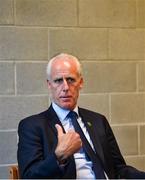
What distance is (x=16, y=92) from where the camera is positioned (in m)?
2.83

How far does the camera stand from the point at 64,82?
7.42 feet

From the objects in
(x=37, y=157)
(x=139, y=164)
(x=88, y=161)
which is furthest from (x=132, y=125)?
(x=37, y=157)

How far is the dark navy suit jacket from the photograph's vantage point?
199 cm

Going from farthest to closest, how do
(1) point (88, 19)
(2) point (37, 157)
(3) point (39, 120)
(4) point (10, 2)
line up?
(1) point (88, 19), (4) point (10, 2), (3) point (39, 120), (2) point (37, 157)

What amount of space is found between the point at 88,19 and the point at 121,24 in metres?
0.25

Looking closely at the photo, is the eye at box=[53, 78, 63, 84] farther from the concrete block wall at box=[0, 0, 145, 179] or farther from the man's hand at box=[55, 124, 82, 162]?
the concrete block wall at box=[0, 0, 145, 179]

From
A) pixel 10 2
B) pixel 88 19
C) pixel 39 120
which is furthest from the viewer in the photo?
pixel 88 19

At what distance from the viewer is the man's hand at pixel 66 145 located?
1964 millimetres

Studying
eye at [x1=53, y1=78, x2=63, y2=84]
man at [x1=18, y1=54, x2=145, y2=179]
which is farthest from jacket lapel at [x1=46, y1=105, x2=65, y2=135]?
eye at [x1=53, y1=78, x2=63, y2=84]

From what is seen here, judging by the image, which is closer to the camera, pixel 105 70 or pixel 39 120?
pixel 39 120

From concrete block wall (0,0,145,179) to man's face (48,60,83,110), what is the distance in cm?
60

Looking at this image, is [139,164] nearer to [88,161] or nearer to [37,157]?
[88,161]

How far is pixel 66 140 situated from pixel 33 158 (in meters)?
0.20

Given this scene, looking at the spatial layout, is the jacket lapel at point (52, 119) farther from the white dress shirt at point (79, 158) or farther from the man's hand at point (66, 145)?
the man's hand at point (66, 145)
